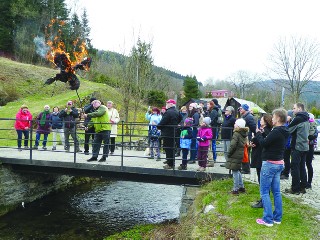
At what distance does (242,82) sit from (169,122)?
250ft

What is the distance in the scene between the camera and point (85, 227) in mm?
9195

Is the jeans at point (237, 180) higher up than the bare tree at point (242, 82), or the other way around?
the bare tree at point (242, 82)

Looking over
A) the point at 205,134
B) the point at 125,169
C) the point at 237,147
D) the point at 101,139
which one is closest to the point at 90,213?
the point at 125,169

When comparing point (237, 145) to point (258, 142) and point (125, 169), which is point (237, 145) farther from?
point (125, 169)

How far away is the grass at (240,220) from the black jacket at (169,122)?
188cm

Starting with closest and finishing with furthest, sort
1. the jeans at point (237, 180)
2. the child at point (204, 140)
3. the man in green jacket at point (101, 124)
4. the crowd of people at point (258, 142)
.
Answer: the crowd of people at point (258, 142) → the jeans at point (237, 180) → the child at point (204, 140) → the man in green jacket at point (101, 124)

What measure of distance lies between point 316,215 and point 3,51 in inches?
1746

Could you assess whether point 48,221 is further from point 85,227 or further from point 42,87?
point 42,87

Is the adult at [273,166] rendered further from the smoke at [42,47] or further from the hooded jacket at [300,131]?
the smoke at [42,47]

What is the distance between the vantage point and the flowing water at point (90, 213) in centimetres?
881

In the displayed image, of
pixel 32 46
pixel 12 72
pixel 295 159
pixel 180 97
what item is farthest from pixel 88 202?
pixel 180 97

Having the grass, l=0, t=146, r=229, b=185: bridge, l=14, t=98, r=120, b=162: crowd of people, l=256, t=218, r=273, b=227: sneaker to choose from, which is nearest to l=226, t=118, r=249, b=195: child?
the grass

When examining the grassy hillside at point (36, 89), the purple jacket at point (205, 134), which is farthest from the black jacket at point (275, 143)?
the grassy hillside at point (36, 89)

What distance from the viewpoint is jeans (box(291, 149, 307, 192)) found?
6.71 metres
